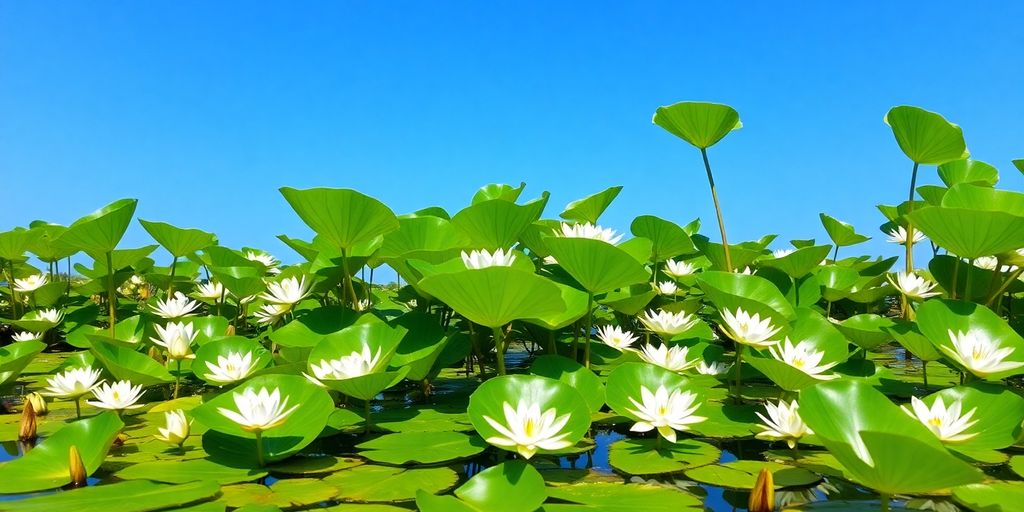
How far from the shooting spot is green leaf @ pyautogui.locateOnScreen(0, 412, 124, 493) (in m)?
1.96

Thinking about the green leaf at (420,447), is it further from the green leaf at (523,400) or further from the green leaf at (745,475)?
the green leaf at (745,475)

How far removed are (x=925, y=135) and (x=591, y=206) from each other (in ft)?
6.24

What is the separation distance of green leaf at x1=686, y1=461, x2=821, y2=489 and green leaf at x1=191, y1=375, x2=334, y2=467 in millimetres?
1348

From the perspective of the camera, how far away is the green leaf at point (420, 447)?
2.13 meters

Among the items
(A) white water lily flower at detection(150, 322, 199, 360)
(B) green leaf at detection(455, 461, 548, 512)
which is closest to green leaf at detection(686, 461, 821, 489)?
(B) green leaf at detection(455, 461, 548, 512)

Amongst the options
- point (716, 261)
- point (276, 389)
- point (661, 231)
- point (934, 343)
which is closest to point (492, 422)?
point (276, 389)

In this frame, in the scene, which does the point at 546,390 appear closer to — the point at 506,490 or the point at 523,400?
the point at 523,400

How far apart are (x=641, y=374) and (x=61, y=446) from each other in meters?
2.14

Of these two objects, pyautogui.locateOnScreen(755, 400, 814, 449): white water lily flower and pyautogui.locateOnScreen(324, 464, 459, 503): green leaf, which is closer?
pyautogui.locateOnScreen(324, 464, 459, 503): green leaf

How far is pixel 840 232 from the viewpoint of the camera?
4867mm

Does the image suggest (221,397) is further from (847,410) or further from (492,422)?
(847,410)

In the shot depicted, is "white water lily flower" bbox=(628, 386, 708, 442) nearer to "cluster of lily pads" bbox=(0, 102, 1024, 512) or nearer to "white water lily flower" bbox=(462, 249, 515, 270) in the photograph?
"cluster of lily pads" bbox=(0, 102, 1024, 512)

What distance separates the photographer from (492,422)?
1886mm

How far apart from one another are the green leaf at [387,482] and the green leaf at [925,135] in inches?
117
